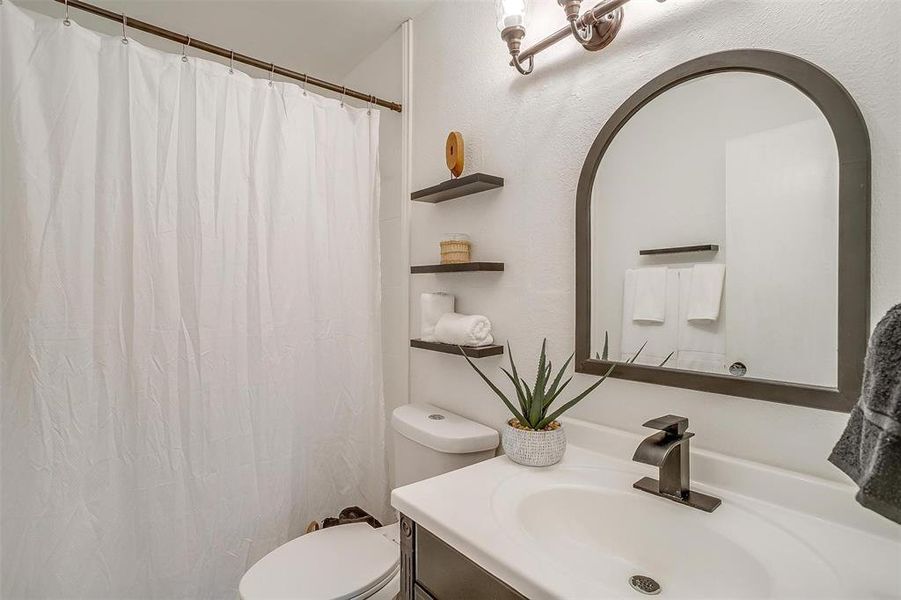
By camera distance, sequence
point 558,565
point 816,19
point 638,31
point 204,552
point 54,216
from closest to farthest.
A: point 558,565 → point 816,19 → point 638,31 → point 54,216 → point 204,552

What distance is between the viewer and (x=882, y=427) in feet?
1.69

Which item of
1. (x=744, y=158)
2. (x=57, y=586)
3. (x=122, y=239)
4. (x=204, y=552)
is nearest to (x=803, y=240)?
(x=744, y=158)

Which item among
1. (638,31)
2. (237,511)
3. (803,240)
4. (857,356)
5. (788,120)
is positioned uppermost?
(638,31)

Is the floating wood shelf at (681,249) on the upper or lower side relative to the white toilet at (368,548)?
upper

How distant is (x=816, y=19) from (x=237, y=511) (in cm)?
195

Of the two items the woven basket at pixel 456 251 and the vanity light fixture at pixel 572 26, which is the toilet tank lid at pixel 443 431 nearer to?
the woven basket at pixel 456 251

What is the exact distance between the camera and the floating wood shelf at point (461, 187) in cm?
133

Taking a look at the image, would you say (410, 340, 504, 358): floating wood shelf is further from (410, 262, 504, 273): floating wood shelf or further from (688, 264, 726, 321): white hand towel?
(688, 264, 726, 321): white hand towel

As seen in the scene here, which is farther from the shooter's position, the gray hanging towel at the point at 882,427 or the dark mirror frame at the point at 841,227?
the dark mirror frame at the point at 841,227

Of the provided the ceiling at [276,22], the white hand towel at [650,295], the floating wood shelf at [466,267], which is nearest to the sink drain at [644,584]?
the white hand towel at [650,295]

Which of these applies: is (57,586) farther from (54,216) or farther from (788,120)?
(788,120)

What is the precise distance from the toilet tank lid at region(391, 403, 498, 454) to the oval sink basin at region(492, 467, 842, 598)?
0.30m

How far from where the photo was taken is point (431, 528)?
2.70ft

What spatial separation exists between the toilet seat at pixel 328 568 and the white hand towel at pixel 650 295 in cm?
98
